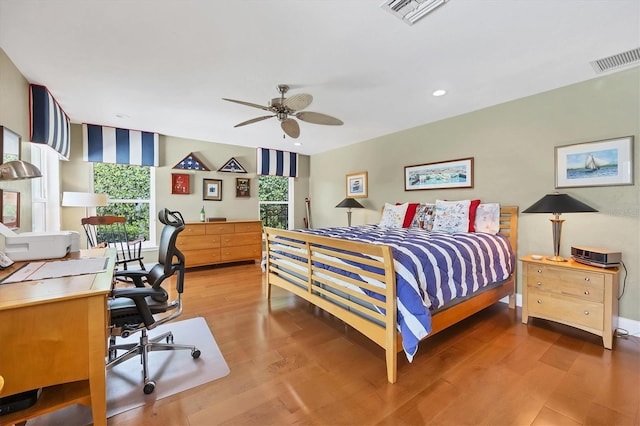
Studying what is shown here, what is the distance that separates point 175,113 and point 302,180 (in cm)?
329

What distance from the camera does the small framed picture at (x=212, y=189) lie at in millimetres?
5184

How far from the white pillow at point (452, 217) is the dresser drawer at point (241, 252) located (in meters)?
3.24

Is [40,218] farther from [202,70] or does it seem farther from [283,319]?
[283,319]

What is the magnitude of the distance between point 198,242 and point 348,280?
339 cm

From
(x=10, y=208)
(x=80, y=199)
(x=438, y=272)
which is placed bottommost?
(x=438, y=272)

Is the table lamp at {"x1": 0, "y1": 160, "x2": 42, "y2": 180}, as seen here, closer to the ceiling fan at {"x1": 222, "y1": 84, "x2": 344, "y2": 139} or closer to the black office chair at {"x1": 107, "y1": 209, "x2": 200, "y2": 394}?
the black office chair at {"x1": 107, "y1": 209, "x2": 200, "y2": 394}

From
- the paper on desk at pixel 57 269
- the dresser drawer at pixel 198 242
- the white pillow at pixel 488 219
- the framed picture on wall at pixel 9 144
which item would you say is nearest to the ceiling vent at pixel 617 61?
the white pillow at pixel 488 219

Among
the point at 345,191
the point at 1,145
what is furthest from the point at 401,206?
the point at 1,145

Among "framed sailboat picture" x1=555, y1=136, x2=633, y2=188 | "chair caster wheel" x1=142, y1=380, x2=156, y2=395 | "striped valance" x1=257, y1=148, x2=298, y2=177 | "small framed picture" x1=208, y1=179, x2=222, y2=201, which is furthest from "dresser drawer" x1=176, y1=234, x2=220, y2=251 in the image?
"framed sailboat picture" x1=555, y1=136, x2=633, y2=188

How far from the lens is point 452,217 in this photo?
3330mm

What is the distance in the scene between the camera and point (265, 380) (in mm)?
1803

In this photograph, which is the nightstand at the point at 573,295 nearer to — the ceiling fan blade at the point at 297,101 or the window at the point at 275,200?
the ceiling fan blade at the point at 297,101

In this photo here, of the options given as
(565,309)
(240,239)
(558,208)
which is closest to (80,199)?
(240,239)

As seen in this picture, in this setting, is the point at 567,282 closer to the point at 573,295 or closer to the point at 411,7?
the point at 573,295
